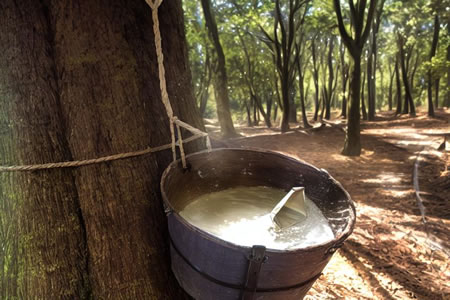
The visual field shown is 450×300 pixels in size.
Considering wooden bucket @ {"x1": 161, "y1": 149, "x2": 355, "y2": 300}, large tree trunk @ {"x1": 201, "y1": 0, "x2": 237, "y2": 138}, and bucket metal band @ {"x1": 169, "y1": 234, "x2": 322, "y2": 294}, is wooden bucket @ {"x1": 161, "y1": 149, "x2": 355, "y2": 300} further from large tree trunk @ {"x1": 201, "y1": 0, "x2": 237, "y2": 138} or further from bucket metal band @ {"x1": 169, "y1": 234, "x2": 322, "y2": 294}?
large tree trunk @ {"x1": 201, "y1": 0, "x2": 237, "y2": 138}

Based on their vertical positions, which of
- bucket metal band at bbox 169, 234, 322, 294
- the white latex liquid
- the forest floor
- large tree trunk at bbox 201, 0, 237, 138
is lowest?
the forest floor

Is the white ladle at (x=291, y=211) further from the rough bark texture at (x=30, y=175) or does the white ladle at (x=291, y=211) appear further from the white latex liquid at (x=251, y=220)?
the rough bark texture at (x=30, y=175)

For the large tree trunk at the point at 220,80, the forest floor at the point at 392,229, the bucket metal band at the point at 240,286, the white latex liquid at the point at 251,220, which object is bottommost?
the forest floor at the point at 392,229

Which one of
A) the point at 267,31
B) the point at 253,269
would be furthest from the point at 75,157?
the point at 267,31

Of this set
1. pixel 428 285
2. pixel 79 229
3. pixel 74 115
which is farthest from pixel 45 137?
pixel 428 285

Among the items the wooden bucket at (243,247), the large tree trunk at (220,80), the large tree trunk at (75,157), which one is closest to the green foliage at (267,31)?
the large tree trunk at (220,80)

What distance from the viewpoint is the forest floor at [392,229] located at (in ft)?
10.6

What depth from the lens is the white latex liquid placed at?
130 centimetres

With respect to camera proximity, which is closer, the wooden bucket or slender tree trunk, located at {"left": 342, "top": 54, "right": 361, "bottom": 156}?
the wooden bucket

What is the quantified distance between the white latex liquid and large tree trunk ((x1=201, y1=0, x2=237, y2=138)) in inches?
447

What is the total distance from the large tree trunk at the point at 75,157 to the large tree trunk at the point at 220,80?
11379 millimetres

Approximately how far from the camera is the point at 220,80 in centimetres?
1277

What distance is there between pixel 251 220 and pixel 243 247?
1.57 ft

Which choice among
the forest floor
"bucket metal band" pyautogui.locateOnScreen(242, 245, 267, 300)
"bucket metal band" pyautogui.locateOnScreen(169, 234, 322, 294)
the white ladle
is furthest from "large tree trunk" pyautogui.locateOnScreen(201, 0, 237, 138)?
"bucket metal band" pyautogui.locateOnScreen(242, 245, 267, 300)
